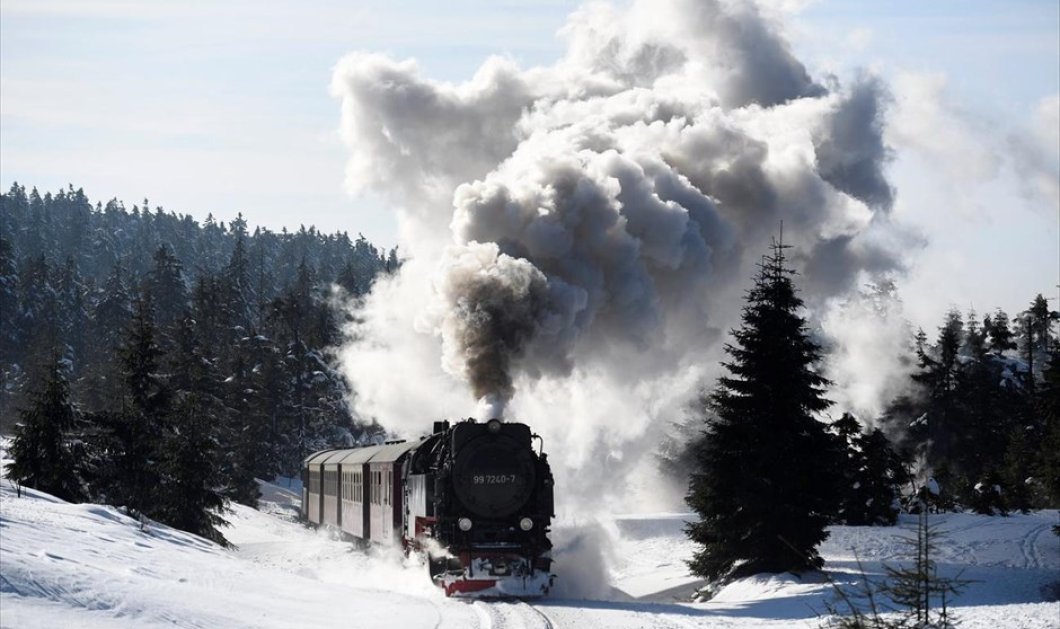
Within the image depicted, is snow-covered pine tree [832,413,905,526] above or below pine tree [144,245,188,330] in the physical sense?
below

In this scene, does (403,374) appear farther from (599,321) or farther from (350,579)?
(350,579)

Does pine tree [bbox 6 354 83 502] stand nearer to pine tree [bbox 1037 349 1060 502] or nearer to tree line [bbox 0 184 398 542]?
tree line [bbox 0 184 398 542]

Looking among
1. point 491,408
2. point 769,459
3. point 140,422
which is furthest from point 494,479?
point 140,422

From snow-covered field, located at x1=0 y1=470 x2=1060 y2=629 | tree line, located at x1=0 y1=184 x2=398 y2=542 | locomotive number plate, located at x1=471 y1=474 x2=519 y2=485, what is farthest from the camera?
tree line, located at x1=0 y1=184 x2=398 y2=542

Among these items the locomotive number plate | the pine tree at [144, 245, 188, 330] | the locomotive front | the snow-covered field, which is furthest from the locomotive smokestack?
the pine tree at [144, 245, 188, 330]

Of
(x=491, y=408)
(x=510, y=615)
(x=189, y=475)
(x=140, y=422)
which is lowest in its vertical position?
(x=510, y=615)

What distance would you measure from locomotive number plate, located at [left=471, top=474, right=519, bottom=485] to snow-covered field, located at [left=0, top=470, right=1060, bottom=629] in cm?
224

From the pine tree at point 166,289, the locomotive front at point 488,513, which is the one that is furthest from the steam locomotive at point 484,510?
the pine tree at point 166,289

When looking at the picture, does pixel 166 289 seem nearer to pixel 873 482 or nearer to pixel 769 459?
pixel 873 482

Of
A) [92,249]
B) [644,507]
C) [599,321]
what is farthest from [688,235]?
[92,249]

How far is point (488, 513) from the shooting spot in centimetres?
2094

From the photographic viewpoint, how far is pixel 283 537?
40156mm

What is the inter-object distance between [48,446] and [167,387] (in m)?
5.83

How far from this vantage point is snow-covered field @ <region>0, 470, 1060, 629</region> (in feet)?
40.6
